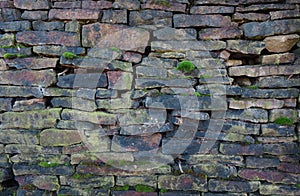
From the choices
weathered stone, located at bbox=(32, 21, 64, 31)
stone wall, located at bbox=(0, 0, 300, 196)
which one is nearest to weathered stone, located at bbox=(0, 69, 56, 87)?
stone wall, located at bbox=(0, 0, 300, 196)

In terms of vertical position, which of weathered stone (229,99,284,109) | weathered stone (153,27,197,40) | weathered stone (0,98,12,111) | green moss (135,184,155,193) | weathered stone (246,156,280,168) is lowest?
green moss (135,184,155,193)

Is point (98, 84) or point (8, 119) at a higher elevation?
point (98, 84)

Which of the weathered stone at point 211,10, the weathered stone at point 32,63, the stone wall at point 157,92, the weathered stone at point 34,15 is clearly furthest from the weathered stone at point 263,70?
the weathered stone at point 34,15

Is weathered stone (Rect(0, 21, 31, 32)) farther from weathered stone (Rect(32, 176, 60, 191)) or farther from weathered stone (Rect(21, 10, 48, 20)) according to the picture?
weathered stone (Rect(32, 176, 60, 191))

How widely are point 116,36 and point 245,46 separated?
1.19 metres

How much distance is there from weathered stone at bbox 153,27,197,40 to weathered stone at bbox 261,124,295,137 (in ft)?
3.49

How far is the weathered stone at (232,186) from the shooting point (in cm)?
226

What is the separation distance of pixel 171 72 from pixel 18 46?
148cm

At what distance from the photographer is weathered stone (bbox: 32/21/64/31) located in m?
2.26

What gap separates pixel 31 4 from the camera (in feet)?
7.45

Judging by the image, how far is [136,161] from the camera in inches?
91.1

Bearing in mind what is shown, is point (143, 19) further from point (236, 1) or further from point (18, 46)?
point (18, 46)

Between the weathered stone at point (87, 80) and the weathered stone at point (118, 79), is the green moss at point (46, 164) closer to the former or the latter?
the weathered stone at point (87, 80)

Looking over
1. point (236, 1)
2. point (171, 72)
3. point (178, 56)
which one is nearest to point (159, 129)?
point (171, 72)
